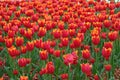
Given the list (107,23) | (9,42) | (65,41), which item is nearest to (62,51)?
(65,41)

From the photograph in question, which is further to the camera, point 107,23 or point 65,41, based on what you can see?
point 107,23

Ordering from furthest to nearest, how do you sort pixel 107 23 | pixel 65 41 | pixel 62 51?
pixel 107 23
pixel 62 51
pixel 65 41

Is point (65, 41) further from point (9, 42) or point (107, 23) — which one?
point (107, 23)

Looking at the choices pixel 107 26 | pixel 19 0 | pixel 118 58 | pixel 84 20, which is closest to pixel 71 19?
pixel 84 20

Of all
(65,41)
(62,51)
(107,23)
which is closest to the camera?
(65,41)

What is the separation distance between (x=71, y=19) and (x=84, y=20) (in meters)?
0.23

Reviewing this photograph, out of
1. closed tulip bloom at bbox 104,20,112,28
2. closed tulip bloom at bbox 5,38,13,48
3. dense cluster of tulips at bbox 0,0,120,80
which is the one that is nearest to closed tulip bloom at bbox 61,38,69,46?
dense cluster of tulips at bbox 0,0,120,80

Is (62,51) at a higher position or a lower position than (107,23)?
lower

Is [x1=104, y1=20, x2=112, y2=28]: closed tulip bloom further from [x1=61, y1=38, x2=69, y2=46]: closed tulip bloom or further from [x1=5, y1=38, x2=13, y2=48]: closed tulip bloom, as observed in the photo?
[x1=5, y1=38, x2=13, y2=48]: closed tulip bloom

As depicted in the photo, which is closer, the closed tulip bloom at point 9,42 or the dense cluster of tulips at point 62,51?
the dense cluster of tulips at point 62,51

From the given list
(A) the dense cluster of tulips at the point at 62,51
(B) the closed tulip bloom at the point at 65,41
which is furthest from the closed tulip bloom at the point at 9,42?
(B) the closed tulip bloom at the point at 65,41

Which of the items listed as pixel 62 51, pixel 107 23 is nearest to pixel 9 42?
pixel 62 51

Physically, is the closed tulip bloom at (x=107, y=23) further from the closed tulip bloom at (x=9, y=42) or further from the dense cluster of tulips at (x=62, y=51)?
the closed tulip bloom at (x=9, y=42)

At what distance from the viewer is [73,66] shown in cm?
508
